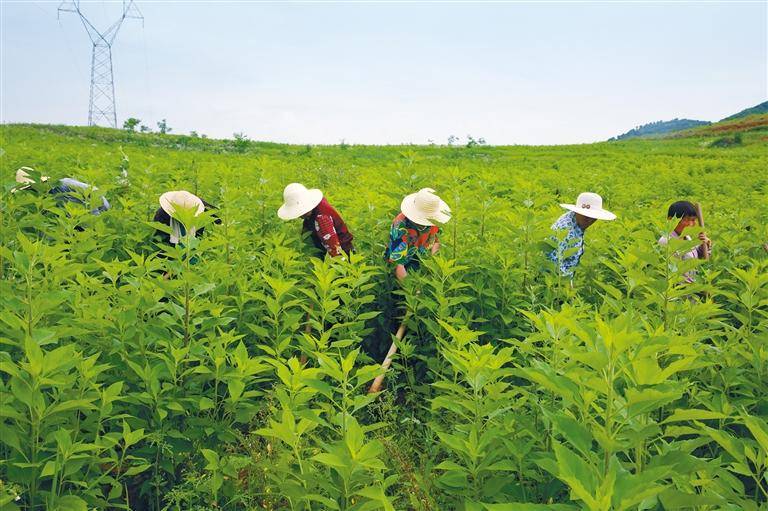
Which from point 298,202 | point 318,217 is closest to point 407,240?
point 318,217

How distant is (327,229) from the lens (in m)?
5.21

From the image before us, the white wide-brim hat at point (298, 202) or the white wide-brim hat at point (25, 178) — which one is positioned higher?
the white wide-brim hat at point (25, 178)

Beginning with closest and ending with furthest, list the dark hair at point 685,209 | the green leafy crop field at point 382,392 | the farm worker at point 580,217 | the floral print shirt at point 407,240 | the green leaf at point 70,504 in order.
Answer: the green leafy crop field at point 382,392, the green leaf at point 70,504, the floral print shirt at point 407,240, the farm worker at point 580,217, the dark hair at point 685,209

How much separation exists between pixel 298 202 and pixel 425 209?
130cm

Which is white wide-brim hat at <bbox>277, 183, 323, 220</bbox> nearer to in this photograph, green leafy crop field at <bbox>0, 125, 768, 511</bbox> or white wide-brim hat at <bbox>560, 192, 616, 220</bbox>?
green leafy crop field at <bbox>0, 125, 768, 511</bbox>

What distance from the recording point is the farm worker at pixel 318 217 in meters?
5.15

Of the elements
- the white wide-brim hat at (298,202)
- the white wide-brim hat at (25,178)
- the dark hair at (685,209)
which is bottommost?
the dark hair at (685,209)

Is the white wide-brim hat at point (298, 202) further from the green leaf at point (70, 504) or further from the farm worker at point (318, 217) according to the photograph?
the green leaf at point (70, 504)

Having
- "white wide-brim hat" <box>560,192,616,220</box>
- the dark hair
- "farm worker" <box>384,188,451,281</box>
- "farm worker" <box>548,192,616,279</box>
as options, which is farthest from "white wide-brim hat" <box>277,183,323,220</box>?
the dark hair

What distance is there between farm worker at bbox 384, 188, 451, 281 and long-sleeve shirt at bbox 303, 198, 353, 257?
0.55m

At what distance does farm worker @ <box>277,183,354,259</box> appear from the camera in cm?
515

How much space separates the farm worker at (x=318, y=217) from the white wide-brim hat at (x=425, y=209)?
72cm

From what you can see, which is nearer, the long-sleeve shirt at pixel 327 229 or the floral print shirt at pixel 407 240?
the floral print shirt at pixel 407 240

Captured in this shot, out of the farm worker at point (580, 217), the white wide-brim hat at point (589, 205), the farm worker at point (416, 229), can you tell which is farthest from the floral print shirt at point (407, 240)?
the white wide-brim hat at point (589, 205)
